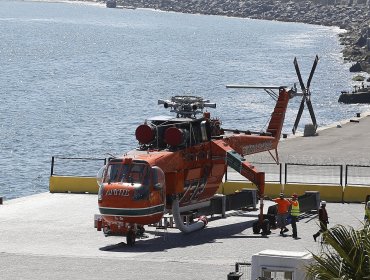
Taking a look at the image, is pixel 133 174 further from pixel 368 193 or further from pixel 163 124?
pixel 368 193

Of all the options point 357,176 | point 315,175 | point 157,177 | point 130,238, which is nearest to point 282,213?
point 157,177

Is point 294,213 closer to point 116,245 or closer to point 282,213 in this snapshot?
point 282,213

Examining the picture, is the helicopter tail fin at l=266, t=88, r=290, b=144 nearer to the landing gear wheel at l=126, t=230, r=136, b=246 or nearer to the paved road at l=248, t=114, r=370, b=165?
the landing gear wheel at l=126, t=230, r=136, b=246

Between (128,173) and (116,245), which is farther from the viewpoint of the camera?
(128,173)

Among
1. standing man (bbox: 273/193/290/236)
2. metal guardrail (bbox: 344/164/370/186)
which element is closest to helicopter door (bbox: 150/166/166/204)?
standing man (bbox: 273/193/290/236)

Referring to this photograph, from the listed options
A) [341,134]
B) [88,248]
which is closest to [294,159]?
[341,134]

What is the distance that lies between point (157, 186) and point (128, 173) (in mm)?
985

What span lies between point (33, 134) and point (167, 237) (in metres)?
67.4

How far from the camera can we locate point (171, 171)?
37.8 metres

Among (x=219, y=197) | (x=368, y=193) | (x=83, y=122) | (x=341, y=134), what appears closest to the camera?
(x=219, y=197)

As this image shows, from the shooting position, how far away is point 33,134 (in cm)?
10369

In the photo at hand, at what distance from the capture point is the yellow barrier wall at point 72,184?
151 ft

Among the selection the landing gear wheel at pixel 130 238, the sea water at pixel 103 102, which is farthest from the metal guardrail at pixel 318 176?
the sea water at pixel 103 102

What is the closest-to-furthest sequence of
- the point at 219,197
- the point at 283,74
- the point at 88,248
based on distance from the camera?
A: the point at 88,248
the point at 219,197
the point at 283,74
